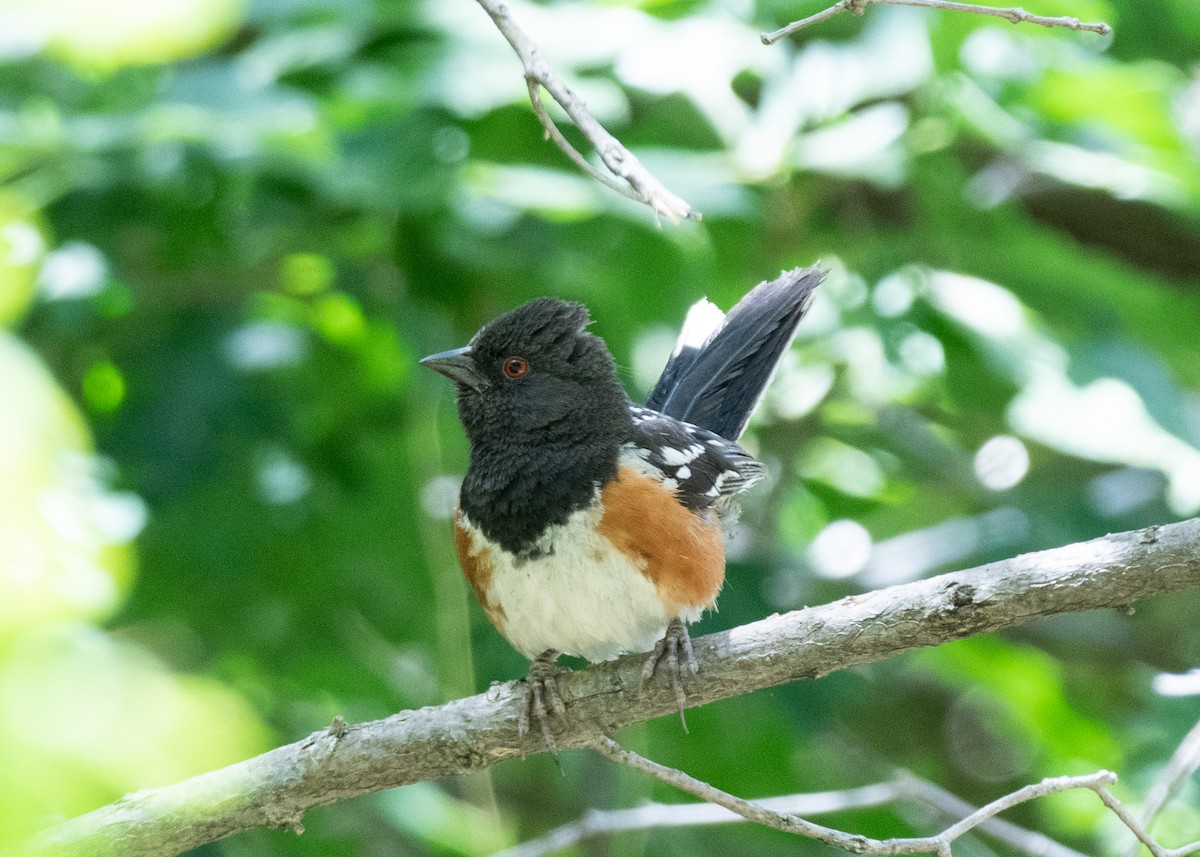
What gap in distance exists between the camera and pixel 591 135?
1.42m

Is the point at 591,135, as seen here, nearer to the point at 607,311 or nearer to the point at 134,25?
the point at 134,25

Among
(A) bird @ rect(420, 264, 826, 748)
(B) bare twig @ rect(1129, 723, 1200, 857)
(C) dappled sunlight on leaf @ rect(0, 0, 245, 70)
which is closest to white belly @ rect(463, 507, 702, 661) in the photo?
(A) bird @ rect(420, 264, 826, 748)

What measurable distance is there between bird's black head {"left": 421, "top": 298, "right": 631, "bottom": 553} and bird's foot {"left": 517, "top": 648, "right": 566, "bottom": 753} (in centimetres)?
35

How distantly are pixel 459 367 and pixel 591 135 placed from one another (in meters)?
1.31

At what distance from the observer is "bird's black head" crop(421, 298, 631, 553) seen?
2529 millimetres

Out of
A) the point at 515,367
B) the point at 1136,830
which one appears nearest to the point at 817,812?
the point at 1136,830

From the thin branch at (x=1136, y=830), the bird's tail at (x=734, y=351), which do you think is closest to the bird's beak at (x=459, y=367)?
the bird's tail at (x=734, y=351)

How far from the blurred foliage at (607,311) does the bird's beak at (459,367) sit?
0.98ft

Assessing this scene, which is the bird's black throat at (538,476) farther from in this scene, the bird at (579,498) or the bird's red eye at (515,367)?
the bird's red eye at (515,367)

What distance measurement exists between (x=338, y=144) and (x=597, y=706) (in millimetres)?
1375

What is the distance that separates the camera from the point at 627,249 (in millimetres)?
2906

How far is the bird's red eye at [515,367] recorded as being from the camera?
2.71 metres

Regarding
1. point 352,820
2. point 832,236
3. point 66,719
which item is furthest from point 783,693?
point 66,719

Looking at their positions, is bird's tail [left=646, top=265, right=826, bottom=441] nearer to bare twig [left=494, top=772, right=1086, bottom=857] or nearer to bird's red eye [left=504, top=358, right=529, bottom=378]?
bird's red eye [left=504, top=358, right=529, bottom=378]
